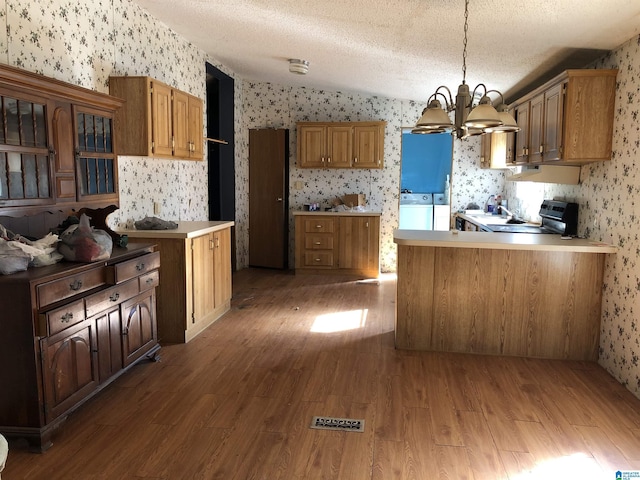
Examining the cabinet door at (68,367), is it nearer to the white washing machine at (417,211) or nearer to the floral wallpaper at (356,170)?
the floral wallpaper at (356,170)

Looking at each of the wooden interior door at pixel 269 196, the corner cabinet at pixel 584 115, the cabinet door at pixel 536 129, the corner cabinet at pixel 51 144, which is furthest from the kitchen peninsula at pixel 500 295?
the wooden interior door at pixel 269 196

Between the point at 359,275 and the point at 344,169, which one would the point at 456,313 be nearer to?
the point at 359,275

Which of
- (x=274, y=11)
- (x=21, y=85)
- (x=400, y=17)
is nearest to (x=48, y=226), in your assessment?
(x=21, y=85)

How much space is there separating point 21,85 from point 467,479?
9.35 feet

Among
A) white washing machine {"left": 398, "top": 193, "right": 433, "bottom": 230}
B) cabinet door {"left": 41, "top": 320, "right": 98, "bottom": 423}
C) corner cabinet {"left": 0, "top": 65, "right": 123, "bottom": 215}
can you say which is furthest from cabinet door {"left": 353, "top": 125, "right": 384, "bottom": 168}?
cabinet door {"left": 41, "top": 320, "right": 98, "bottom": 423}

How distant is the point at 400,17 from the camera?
11.4 feet

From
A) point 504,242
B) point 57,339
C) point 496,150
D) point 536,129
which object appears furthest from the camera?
point 496,150

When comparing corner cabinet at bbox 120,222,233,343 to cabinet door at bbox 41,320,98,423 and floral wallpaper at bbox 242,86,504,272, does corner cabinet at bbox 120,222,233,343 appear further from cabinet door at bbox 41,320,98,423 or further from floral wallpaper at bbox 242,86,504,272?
floral wallpaper at bbox 242,86,504,272

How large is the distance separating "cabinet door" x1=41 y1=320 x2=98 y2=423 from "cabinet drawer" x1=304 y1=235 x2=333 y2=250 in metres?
4.30

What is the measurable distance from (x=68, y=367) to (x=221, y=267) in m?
2.28

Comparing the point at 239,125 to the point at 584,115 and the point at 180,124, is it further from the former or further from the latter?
the point at 584,115

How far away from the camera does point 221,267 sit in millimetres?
4910

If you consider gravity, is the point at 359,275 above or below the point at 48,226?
below

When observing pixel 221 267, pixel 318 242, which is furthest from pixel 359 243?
pixel 221 267
